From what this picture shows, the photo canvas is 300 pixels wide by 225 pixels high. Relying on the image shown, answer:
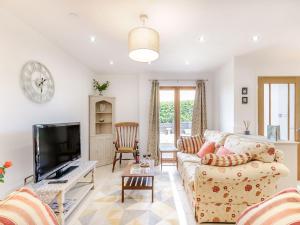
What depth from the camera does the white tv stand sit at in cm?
200

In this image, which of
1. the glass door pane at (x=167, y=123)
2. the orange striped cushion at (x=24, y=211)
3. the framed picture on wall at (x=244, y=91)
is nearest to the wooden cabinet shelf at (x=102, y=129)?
the glass door pane at (x=167, y=123)

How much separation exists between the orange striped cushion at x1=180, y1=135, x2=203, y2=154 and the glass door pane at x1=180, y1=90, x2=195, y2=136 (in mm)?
1076

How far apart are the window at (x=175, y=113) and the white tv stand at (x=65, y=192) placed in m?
2.51

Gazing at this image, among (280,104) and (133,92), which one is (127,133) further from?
(280,104)

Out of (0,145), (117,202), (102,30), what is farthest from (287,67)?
(0,145)

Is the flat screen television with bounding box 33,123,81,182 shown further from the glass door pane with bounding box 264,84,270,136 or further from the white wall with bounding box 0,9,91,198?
the glass door pane with bounding box 264,84,270,136

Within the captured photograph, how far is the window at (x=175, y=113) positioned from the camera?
5.19m

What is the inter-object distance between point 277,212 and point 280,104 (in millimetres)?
3726

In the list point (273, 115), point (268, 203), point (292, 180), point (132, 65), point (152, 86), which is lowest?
point (292, 180)

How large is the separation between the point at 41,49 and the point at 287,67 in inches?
179

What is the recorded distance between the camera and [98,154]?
468cm

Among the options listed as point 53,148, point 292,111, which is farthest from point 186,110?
point 53,148

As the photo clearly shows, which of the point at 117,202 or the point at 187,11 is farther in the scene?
the point at 117,202

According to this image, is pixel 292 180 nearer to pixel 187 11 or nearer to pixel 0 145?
pixel 187 11
